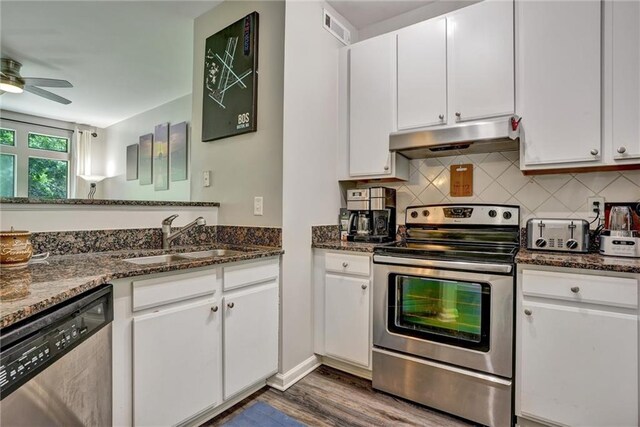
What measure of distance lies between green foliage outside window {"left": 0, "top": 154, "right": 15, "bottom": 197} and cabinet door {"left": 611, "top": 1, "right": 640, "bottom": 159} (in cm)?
700

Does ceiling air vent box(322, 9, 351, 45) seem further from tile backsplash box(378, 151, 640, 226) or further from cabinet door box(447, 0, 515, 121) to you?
tile backsplash box(378, 151, 640, 226)

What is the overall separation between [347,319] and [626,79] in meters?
2.01

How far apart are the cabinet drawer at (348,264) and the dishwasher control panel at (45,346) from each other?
135cm

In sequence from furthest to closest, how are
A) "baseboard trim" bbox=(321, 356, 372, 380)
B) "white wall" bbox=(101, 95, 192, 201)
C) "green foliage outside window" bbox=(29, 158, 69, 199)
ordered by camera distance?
"green foliage outside window" bbox=(29, 158, 69, 199), "white wall" bbox=(101, 95, 192, 201), "baseboard trim" bbox=(321, 356, 372, 380)

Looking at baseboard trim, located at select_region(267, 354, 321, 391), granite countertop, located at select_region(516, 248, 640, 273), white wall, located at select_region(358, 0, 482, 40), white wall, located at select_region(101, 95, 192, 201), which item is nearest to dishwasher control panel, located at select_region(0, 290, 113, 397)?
baseboard trim, located at select_region(267, 354, 321, 391)

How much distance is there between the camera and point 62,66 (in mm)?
3607

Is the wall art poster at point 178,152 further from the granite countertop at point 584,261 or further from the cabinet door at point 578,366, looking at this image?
the cabinet door at point 578,366

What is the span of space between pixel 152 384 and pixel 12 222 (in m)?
1.00

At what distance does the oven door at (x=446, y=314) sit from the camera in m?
1.64

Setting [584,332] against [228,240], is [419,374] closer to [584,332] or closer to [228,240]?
[584,332]

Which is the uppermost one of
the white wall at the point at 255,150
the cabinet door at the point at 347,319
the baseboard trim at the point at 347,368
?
the white wall at the point at 255,150

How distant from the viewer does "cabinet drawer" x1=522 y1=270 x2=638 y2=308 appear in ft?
4.52

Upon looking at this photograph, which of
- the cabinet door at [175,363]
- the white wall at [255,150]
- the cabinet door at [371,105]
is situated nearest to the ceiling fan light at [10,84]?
the white wall at [255,150]

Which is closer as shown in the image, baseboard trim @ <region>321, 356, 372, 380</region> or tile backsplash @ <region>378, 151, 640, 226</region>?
tile backsplash @ <region>378, 151, 640, 226</region>
